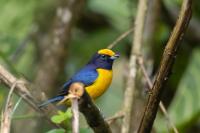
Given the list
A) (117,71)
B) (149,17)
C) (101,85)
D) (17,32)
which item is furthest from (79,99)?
(117,71)

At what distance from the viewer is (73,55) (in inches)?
195

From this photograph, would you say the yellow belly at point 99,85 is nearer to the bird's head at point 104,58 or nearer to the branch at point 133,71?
the bird's head at point 104,58

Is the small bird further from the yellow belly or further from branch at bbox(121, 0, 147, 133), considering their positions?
branch at bbox(121, 0, 147, 133)

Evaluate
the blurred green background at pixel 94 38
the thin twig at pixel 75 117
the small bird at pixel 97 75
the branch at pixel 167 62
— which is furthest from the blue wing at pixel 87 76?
the blurred green background at pixel 94 38

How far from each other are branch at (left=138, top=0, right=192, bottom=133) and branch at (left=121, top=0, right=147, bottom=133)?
1.94 feet

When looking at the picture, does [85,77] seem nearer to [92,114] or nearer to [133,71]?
[133,71]

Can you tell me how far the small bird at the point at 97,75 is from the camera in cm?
273

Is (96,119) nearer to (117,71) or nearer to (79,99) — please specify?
(79,99)

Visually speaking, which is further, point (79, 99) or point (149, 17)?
point (149, 17)

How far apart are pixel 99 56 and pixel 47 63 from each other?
1.27 meters

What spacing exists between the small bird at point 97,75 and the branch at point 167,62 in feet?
1.66

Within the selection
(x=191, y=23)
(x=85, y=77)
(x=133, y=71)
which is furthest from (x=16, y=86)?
(x=191, y=23)

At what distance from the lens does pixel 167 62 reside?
208cm

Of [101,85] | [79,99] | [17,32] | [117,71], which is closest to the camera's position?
[79,99]
